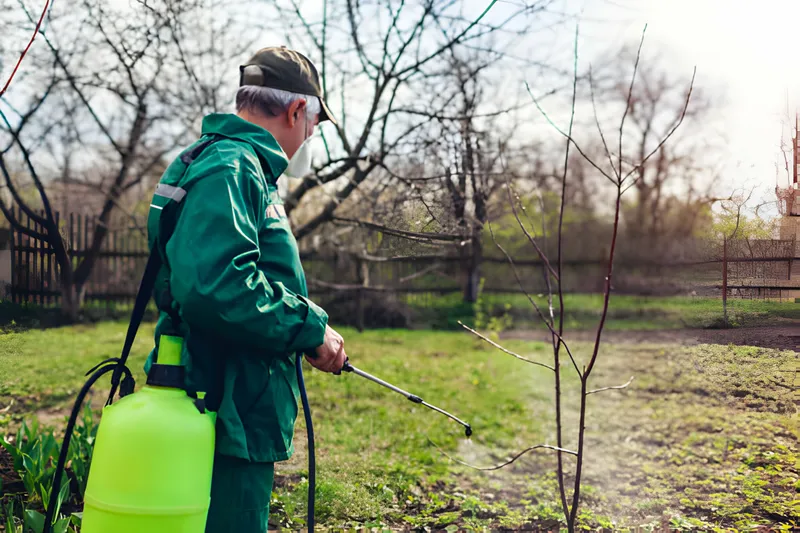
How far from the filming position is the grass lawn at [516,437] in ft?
10.2

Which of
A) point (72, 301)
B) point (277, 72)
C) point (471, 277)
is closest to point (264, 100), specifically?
point (277, 72)

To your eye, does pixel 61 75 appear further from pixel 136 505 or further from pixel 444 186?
pixel 136 505

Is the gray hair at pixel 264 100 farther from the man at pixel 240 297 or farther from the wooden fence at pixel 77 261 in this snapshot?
the wooden fence at pixel 77 261

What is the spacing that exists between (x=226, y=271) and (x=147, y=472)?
47 cm

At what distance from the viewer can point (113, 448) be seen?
141 cm

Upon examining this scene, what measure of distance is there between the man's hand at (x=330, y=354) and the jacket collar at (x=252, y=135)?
455mm

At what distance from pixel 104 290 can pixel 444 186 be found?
854 cm

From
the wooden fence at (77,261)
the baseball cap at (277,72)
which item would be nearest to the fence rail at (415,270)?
the wooden fence at (77,261)

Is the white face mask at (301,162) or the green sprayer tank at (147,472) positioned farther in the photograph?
the white face mask at (301,162)

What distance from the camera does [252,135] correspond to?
1.70m

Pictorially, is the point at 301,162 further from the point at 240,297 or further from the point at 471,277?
the point at 471,277

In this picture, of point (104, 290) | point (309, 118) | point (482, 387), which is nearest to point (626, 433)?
point (482, 387)

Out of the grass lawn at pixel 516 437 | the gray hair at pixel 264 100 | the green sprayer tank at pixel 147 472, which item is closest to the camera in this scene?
the green sprayer tank at pixel 147 472

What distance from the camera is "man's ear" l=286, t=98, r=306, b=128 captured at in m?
1.84
